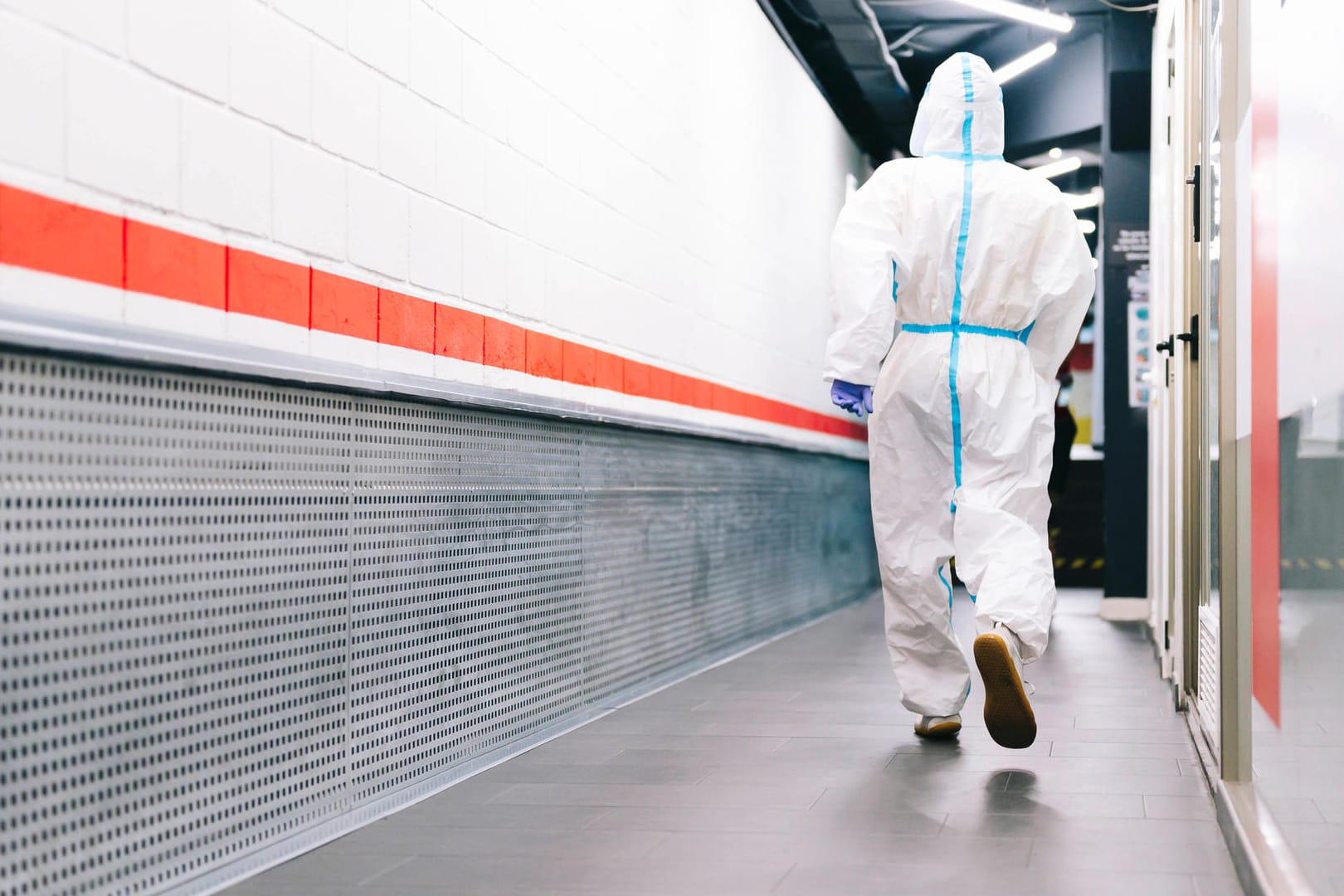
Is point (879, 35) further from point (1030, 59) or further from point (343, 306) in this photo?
point (343, 306)

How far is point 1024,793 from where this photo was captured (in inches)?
96.4

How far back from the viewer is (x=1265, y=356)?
1778 millimetres

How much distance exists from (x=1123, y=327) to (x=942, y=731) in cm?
385

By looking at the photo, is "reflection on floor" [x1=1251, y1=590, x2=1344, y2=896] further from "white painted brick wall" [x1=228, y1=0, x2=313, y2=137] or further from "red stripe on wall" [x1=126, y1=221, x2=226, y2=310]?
"white painted brick wall" [x1=228, y1=0, x2=313, y2=137]

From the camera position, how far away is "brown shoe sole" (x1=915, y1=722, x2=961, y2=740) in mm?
3006

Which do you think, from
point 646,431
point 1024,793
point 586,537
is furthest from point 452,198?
point 1024,793

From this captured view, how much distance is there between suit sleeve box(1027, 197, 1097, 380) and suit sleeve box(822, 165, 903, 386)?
1.11ft

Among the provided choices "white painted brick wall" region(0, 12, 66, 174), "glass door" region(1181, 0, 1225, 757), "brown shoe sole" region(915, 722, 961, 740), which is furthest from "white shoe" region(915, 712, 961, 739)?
"white painted brick wall" region(0, 12, 66, 174)

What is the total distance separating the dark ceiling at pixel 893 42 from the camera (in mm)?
5945

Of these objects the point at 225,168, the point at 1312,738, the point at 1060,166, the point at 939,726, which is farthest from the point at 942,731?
the point at 1060,166

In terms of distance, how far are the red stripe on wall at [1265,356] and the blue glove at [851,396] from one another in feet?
3.53

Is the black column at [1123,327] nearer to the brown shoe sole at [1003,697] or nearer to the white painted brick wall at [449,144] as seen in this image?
the white painted brick wall at [449,144]

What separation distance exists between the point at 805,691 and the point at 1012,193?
1.48 metres

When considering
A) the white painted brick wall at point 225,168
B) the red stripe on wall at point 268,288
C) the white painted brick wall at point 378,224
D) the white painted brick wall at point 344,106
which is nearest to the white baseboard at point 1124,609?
the white painted brick wall at point 378,224
